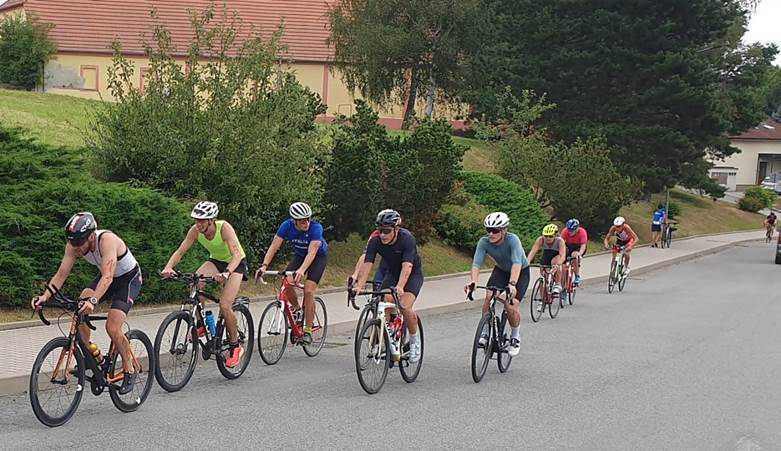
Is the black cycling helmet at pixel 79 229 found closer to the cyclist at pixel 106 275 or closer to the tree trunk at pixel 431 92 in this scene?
the cyclist at pixel 106 275

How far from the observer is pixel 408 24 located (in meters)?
42.7

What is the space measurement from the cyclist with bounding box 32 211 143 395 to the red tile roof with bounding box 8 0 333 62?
40835 mm

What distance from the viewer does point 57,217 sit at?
1329 centimetres

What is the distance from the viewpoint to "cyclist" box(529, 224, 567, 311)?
50.5 feet

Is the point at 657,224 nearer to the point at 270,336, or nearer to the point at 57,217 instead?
the point at 57,217

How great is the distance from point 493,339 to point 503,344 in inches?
14.2

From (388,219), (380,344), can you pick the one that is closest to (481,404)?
(380,344)

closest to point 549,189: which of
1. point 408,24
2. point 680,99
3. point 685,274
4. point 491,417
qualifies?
point 685,274

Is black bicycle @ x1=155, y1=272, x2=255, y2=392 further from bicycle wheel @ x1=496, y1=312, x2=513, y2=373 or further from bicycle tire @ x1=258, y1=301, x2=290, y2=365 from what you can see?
bicycle wheel @ x1=496, y1=312, x2=513, y2=373

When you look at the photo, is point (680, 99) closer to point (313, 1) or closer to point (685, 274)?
point (685, 274)

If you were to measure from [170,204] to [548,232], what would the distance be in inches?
248

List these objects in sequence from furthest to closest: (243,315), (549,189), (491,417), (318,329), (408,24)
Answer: (408,24) < (549,189) < (318,329) < (243,315) < (491,417)

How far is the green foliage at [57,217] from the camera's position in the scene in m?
12.7

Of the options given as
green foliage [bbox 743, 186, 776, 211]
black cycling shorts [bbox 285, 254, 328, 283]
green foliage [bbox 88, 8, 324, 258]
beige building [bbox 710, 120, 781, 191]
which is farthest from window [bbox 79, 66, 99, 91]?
beige building [bbox 710, 120, 781, 191]
